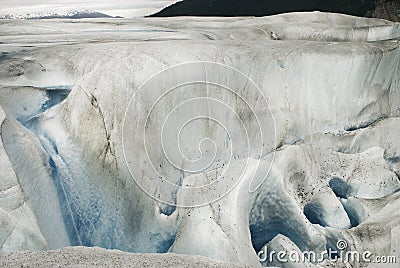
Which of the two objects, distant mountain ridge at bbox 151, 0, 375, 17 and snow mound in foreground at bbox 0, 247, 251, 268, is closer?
snow mound in foreground at bbox 0, 247, 251, 268

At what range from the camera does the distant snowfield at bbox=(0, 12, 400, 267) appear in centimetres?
299

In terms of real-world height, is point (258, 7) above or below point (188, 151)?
above

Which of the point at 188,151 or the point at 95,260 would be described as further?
the point at 188,151

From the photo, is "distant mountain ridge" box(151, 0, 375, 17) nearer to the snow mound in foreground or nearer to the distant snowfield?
the distant snowfield

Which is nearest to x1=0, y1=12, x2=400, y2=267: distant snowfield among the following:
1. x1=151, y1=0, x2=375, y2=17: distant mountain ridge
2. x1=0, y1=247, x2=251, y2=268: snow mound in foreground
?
x1=0, y1=247, x2=251, y2=268: snow mound in foreground

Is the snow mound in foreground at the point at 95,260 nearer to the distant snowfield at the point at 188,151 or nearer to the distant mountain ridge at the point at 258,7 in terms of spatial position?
the distant snowfield at the point at 188,151

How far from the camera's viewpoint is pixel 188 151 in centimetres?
342

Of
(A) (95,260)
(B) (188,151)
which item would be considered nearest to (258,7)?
(B) (188,151)

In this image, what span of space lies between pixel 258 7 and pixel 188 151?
912cm

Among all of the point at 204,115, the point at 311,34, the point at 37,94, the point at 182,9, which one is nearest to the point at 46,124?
the point at 37,94

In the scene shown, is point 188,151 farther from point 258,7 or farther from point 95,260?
point 258,7

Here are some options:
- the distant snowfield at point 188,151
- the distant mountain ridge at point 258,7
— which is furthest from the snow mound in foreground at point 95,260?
the distant mountain ridge at point 258,7

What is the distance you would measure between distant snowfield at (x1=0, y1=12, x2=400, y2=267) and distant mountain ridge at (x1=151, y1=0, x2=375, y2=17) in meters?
7.32

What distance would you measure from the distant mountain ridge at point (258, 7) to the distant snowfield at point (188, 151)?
7.32m
